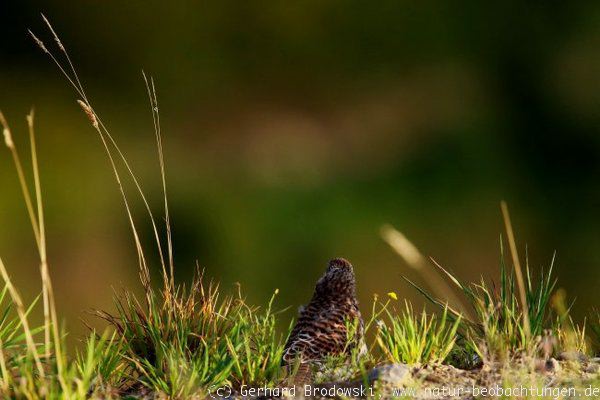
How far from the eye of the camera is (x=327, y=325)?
395cm

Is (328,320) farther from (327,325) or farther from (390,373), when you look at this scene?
(390,373)

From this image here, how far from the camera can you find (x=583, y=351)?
13.8 feet

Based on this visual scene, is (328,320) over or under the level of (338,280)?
under

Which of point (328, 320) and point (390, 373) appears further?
point (328, 320)

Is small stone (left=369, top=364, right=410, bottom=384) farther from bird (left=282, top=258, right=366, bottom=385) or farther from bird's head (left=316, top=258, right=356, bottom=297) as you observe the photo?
bird's head (left=316, top=258, right=356, bottom=297)

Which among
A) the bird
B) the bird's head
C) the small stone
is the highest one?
the bird's head

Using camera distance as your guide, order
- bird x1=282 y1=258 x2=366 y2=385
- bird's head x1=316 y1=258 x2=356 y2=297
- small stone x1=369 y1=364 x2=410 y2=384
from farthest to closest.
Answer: bird's head x1=316 y1=258 x2=356 y2=297, bird x1=282 y1=258 x2=366 y2=385, small stone x1=369 y1=364 x2=410 y2=384

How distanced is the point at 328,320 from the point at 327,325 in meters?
0.03

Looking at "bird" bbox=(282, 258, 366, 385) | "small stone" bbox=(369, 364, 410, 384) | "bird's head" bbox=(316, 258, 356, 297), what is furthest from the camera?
"bird's head" bbox=(316, 258, 356, 297)

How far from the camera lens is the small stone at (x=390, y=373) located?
11.2 feet

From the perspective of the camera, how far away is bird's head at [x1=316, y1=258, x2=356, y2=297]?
4.13 meters

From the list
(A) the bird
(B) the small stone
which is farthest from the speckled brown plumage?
(B) the small stone

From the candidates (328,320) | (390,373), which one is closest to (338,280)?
(328,320)

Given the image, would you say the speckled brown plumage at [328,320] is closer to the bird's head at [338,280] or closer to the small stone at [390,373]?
the bird's head at [338,280]
